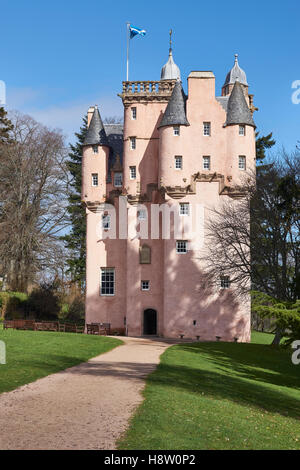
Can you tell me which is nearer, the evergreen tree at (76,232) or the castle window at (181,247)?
the castle window at (181,247)

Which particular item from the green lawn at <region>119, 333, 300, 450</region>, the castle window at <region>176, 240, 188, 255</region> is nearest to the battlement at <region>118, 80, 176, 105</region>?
the castle window at <region>176, 240, 188, 255</region>

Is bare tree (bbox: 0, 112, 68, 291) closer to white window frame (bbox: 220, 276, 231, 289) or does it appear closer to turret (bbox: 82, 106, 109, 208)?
turret (bbox: 82, 106, 109, 208)

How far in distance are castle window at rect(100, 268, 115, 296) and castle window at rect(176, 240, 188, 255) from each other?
240 inches

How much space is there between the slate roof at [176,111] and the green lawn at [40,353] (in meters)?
17.7

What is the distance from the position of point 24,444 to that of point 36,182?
1743 inches

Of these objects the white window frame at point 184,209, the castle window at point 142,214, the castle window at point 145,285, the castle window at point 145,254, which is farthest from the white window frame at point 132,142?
the castle window at point 145,285

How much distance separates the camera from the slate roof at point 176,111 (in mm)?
42312

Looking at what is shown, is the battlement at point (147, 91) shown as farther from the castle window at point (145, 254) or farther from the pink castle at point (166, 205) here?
the castle window at point (145, 254)

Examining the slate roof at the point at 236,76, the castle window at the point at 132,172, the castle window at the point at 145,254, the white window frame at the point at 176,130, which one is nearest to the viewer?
the white window frame at the point at 176,130

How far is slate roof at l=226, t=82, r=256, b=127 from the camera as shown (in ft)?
141

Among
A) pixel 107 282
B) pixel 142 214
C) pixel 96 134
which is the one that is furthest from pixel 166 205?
pixel 96 134

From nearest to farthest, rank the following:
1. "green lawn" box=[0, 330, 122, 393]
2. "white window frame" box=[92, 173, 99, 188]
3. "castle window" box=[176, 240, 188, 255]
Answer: "green lawn" box=[0, 330, 122, 393] < "castle window" box=[176, 240, 188, 255] < "white window frame" box=[92, 173, 99, 188]
